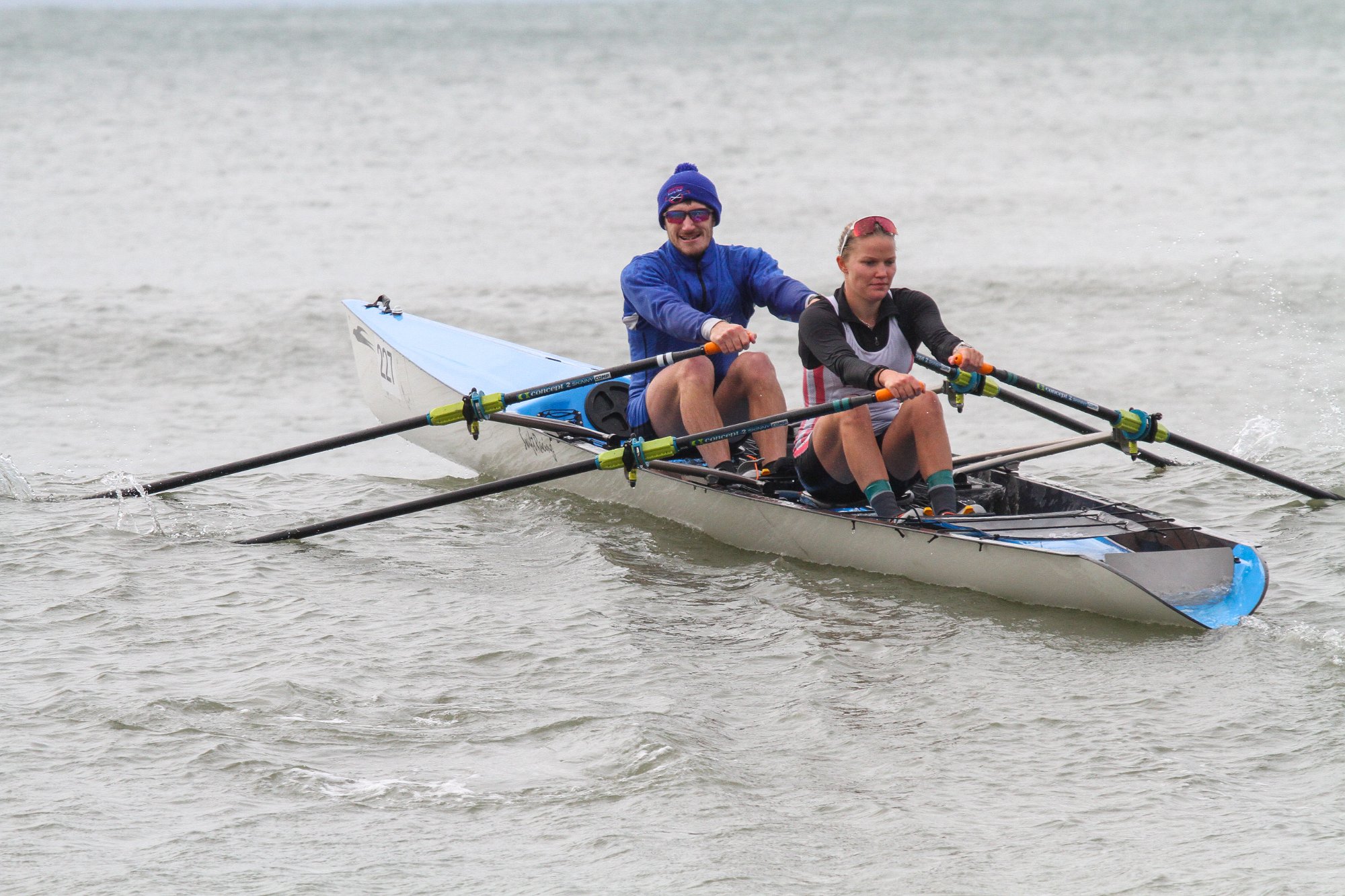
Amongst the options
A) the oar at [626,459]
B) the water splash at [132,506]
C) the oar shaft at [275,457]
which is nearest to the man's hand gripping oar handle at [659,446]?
the oar at [626,459]

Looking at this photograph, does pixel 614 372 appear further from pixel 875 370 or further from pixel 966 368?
pixel 966 368

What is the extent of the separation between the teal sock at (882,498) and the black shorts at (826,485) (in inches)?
8.9

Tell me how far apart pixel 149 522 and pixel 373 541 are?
1.27m

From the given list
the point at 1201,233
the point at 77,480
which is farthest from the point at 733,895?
the point at 1201,233

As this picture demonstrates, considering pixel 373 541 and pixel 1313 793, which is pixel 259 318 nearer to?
pixel 373 541

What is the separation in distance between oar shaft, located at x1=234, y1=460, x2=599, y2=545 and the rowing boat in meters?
0.45

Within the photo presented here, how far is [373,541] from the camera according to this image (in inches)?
296

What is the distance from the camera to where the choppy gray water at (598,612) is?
4.20 metres

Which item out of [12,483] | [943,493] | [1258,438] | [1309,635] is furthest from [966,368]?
[12,483]

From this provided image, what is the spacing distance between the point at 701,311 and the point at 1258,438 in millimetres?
3870

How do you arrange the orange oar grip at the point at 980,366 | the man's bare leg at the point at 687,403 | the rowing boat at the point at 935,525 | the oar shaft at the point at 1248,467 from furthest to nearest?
the man's bare leg at the point at 687,403
the oar shaft at the point at 1248,467
the orange oar grip at the point at 980,366
the rowing boat at the point at 935,525

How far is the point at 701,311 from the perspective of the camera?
7367 millimetres

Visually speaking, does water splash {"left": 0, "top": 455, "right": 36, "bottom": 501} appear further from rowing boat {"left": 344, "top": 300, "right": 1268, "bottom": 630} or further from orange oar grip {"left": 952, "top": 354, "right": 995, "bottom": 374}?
orange oar grip {"left": 952, "top": 354, "right": 995, "bottom": 374}

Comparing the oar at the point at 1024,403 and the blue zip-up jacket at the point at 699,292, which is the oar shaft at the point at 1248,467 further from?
the blue zip-up jacket at the point at 699,292
